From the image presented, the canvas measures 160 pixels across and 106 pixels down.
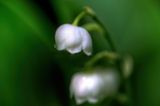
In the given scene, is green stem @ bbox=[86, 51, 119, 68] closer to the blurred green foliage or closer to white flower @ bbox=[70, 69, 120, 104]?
white flower @ bbox=[70, 69, 120, 104]

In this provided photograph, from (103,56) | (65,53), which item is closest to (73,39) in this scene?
(103,56)

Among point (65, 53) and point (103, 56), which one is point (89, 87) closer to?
point (103, 56)

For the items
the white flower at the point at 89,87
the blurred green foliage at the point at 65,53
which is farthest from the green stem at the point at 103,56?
the blurred green foliage at the point at 65,53

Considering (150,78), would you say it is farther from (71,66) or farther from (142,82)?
(71,66)

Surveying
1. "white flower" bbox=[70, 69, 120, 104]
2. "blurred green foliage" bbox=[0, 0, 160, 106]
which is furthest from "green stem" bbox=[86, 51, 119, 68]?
"blurred green foliage" bbox=[0, 0, 160, 106]

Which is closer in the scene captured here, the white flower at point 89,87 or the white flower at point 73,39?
the white flower at point 73,39

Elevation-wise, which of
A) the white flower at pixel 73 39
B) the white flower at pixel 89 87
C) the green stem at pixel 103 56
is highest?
the white flower at pixel 73 39

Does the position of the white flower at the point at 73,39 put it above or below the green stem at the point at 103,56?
above

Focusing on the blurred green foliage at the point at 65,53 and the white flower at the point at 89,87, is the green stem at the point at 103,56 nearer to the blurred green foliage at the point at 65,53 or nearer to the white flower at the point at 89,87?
the white flower at the point at 89,87
